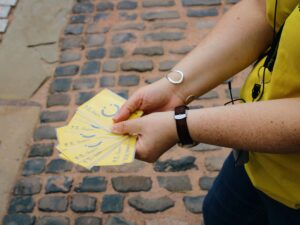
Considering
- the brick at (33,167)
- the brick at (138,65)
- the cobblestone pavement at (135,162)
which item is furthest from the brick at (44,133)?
the brick at (138,65)

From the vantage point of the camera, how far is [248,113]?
3.97 ft

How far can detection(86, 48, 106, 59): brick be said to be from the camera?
3847mm

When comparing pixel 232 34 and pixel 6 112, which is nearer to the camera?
pixel 232 34

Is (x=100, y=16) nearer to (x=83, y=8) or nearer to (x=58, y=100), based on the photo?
(x=83, y=8)

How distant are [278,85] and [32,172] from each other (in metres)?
2.24

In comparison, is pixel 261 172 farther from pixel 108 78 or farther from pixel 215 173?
pixel 108 78

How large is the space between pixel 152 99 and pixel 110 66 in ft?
7.16

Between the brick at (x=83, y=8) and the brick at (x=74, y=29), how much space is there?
0.23m

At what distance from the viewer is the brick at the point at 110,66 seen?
12.1 feet

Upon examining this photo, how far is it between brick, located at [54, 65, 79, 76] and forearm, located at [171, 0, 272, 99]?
2.27 metres

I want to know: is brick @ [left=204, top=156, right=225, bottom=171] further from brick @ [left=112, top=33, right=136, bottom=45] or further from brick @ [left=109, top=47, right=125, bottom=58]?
brick @ [left=112, top=33, right=136, bottom=45]

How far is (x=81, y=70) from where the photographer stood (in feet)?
12.2

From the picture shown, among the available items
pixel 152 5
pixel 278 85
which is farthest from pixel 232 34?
pixel 152 5

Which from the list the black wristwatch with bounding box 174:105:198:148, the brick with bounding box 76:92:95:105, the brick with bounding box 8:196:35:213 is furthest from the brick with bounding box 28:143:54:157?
the black wristwatch with bounding box 174:105:198:148
